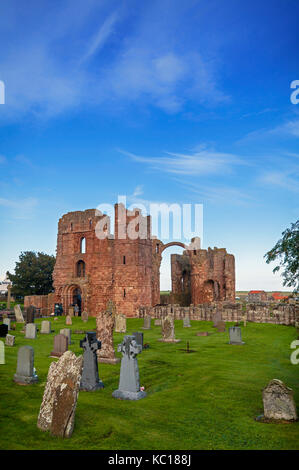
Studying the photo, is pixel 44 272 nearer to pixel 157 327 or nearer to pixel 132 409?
pixel 157 327

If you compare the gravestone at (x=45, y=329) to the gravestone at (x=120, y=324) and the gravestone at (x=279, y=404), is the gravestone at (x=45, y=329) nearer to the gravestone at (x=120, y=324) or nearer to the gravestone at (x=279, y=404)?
the gravestone at (x=120, y=324)

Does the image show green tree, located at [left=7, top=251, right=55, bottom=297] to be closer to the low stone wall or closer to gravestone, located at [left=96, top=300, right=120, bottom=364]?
the low stone wall

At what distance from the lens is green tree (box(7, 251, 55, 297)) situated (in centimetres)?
4741

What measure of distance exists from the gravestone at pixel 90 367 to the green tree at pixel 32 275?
40.7m

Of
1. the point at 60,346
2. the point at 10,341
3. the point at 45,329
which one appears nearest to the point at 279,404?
the point at 60,346

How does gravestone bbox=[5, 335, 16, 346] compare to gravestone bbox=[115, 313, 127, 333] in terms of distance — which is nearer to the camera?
gravestone bbox=[5, 335, 16, 346]

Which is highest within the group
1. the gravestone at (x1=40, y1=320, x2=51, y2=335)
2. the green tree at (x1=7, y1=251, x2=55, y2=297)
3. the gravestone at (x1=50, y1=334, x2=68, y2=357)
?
the green tree at (x1=7, y1=251, x2=55, y2=297)

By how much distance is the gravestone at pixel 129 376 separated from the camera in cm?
833

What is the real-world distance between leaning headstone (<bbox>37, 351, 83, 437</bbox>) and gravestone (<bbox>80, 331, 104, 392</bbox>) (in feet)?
9.67

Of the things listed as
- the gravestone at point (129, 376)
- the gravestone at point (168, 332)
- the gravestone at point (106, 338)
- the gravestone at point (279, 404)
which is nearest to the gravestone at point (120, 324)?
the gravestone at point (168, 332)

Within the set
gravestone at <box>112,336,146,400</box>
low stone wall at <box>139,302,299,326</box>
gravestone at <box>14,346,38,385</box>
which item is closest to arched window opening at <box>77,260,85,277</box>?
low stone wall at <box>139,302,299,326</box>

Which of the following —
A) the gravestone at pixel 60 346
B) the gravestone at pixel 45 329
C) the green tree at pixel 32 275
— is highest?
the green tree at pixel 32 275

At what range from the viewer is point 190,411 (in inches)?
291
